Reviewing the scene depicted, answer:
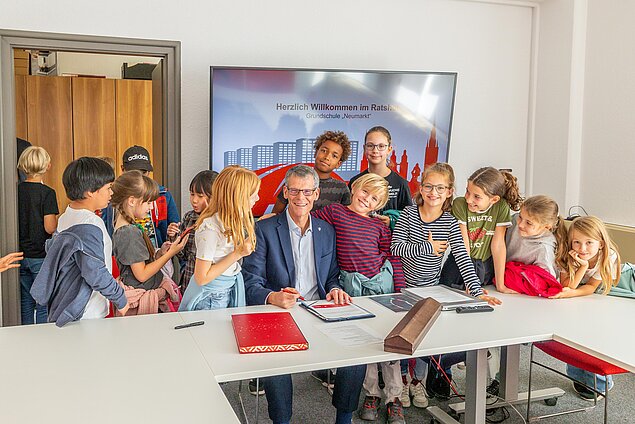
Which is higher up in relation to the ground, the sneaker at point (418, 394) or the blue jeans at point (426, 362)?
the blue jeans at point (426, 362)

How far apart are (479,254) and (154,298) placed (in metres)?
1.66

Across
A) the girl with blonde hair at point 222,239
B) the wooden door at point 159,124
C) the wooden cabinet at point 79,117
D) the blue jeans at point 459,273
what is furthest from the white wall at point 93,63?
the blue jeans at point 459,273

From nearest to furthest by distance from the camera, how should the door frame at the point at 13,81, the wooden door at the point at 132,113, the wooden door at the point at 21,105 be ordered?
the door frame at the point at 13,81 → the wooden door at the point at 21,105 → the wooden door at the point at 132,113

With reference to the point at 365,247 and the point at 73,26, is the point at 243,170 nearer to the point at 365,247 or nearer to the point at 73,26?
the point at 365,247

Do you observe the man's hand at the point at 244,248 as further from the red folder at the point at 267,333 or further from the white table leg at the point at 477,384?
the white table leg at the point at 477,384

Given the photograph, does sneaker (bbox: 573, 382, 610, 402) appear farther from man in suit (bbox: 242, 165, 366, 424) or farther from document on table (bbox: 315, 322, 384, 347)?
document on table (bbox: 315, 322, 384, 347)

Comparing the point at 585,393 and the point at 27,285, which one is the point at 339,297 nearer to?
the point at 585,393

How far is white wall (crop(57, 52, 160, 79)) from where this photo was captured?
21.9 ft

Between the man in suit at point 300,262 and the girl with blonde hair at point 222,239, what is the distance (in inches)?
7.0

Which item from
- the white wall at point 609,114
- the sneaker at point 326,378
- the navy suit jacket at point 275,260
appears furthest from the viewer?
the white wall at point 609,114

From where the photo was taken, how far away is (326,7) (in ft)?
15.4

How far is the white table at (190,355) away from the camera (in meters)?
1.77

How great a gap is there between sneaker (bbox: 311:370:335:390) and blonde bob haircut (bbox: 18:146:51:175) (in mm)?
2220

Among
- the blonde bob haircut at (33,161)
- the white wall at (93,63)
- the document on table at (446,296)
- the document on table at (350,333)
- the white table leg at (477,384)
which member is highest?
the white wall at (93,63)
